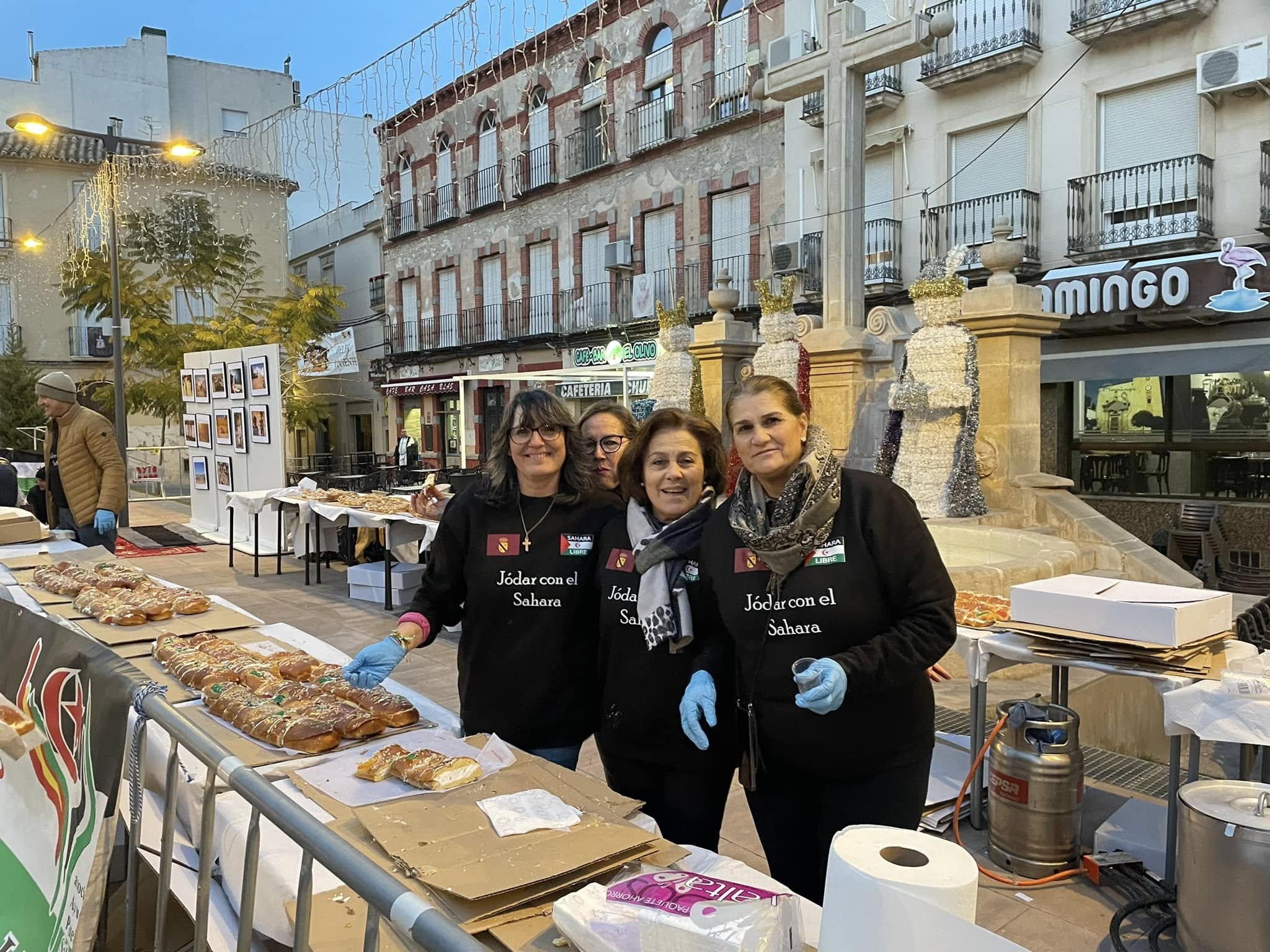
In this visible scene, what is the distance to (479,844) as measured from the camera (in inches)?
64.8

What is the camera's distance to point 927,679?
2316 mm

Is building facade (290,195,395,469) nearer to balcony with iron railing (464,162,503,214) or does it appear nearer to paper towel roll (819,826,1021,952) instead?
balcony with iron railing (464,162,503,214)

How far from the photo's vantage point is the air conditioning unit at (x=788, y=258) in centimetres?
1614

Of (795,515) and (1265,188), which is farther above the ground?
(1265,188)

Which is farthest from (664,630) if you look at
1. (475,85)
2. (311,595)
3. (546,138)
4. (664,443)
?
(546,138)

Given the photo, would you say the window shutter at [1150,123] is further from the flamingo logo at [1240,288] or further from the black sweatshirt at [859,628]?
the black sweatshirt at [859,628]

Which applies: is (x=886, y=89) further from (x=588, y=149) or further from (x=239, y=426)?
(x=239, y=426)

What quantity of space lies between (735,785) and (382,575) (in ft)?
16.9

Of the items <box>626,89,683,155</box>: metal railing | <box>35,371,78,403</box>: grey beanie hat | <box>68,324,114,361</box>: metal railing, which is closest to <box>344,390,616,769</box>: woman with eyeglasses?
<box>35,371,78,403</box>: grey beanie hat

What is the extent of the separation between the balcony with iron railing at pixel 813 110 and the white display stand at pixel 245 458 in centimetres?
973

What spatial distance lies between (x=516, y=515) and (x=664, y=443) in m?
0.51

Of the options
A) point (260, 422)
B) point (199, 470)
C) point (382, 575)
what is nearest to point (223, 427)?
point (260, 422)

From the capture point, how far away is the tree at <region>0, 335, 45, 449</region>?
2481cm

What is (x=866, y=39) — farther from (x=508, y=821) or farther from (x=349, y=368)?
(x=349, y=368)
